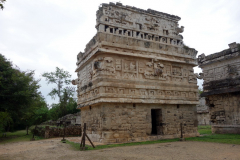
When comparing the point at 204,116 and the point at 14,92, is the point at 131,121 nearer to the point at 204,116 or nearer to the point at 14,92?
the point at 14,92

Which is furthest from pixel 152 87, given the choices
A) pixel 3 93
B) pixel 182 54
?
pixel 3 93

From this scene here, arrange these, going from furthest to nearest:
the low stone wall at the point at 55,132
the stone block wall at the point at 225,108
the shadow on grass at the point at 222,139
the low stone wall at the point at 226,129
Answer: the low stone wall at the point at 55,132 → the stone block wall at the point at 225,108 → the low stone wall at the point at 226,129 → the shadow on grass at the point at 222,139

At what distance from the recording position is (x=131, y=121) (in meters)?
9.59

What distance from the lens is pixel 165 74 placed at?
11.1 m

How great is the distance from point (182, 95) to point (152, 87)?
225cm

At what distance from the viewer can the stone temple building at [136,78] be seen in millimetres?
9383

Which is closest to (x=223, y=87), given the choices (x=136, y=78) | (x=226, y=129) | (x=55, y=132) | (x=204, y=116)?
(x=226, y=129)

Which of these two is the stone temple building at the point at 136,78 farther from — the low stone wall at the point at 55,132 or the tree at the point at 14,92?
the tree at the point at 14,92

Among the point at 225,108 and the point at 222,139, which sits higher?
the point at 225,108

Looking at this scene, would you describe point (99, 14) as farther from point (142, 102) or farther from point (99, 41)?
point (142, 102)

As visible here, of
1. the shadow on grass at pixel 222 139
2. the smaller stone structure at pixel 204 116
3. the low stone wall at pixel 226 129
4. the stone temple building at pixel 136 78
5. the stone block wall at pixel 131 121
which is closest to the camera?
the shadow on grass at pixel 222 139

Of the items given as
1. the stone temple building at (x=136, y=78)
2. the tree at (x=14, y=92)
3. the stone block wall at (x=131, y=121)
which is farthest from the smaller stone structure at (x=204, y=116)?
the tree at (x=14, y=92)

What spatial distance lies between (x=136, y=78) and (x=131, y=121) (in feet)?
7.58

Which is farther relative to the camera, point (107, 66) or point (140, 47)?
point (140, 47)
